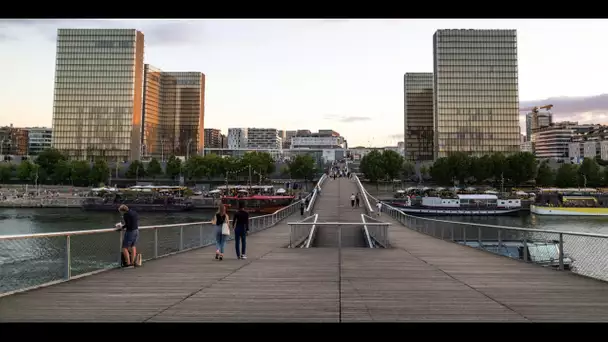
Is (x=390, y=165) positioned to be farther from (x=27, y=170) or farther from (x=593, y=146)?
(x=593, y=146)

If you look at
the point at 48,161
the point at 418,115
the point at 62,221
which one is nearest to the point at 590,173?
the point at 418,115

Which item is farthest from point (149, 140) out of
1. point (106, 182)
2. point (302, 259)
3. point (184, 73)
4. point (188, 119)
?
point (302, 259)

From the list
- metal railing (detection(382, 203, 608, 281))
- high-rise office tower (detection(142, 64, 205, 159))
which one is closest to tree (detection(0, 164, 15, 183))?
high-rise office tower (detection(142, 64, 205, 159))

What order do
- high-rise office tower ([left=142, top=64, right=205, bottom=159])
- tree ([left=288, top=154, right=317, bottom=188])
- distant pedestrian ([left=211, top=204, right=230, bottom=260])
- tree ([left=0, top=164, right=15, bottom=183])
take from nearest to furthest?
distant pedestrian ([left=211, top=204, right=230, bottom=260]) → tree ([left=0, top=164, right=15, bottom=183]) → tree ([left=288, top=154, right=317, bottom=188]) → high-rise office tower ([left=142, top=64, right=205, bottom=159])

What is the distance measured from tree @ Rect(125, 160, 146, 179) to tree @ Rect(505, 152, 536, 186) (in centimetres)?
8899

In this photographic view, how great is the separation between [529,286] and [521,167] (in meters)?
95.4

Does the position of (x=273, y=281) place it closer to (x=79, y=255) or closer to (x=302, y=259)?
(x=302, y=259)

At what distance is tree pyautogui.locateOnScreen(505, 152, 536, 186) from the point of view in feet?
310

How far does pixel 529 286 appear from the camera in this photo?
862 cm

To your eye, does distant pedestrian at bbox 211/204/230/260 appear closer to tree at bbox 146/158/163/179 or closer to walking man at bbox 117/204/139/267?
walking man at bbox 117/204/139/267

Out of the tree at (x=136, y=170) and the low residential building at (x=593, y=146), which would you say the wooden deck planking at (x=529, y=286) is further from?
the low residential building at (x=593, y=146)

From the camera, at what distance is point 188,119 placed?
191 metres

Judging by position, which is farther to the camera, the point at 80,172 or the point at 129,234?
the point at 80,172
